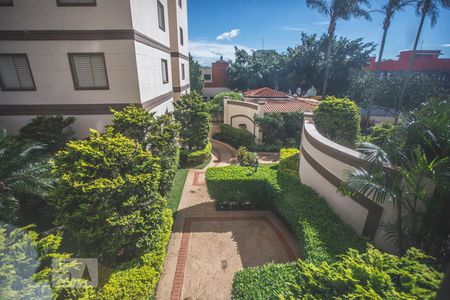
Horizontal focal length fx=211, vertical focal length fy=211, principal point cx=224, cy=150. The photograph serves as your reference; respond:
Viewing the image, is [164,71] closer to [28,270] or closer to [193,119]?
[193,119]

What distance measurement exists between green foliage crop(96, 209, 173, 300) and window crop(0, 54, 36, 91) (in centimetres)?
937

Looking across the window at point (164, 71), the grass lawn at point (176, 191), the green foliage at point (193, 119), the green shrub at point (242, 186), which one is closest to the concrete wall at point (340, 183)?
the green shrub at point (242, 186)

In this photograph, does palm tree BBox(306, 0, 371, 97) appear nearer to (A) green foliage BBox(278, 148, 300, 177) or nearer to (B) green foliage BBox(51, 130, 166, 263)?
(A) green foliage BBox(278, 148, 300, 177)

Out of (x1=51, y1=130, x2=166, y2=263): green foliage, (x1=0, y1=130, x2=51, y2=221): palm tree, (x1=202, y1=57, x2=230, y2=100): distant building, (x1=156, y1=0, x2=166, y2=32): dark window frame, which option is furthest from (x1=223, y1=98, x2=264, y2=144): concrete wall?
(x1=202, y1=57, x2=230, y2=100): distant building

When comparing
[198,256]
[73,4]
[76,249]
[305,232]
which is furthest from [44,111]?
[305,232]

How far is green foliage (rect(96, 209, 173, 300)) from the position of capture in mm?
5613

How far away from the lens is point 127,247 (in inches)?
276

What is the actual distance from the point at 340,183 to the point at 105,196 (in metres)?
7.43

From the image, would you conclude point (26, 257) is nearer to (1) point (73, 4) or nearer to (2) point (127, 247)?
(2) point (127, 247)

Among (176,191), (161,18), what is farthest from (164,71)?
(176,191)

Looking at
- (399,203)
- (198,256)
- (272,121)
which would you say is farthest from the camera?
(272,121)

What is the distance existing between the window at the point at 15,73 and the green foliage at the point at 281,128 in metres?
16.7

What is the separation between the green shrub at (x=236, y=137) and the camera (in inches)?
872

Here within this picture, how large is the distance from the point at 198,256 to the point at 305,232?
4294 millimetres
